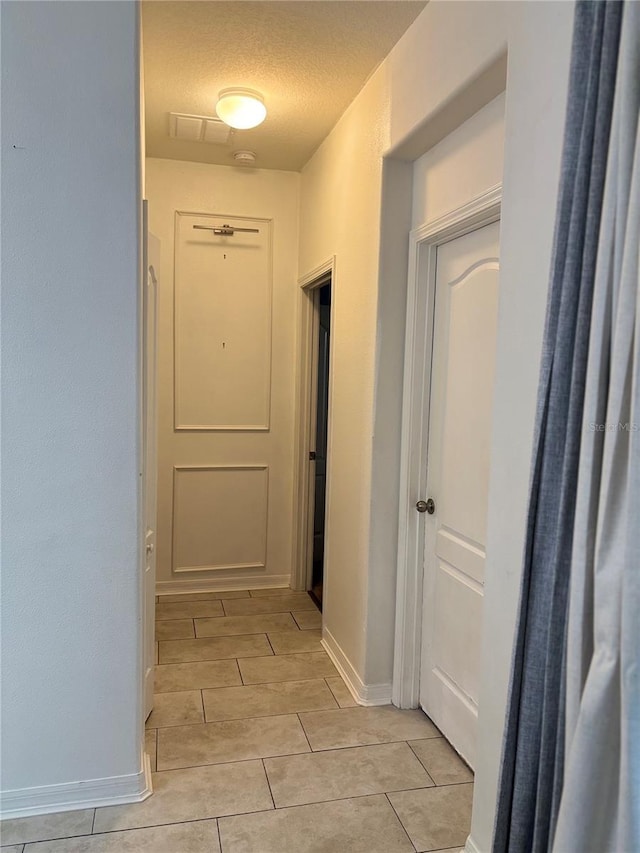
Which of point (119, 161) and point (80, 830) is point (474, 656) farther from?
point (119, 161)

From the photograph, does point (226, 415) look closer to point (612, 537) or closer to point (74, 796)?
point (74, 796)

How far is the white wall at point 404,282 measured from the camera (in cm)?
166

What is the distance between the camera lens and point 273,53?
2.62 meters

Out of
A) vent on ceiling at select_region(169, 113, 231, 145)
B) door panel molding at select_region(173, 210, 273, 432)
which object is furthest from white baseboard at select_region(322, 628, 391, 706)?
vent on ceiling at select_region(169, 113, 231, 145)

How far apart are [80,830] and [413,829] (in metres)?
1.04

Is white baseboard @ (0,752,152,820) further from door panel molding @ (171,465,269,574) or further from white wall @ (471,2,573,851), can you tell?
door panel molding @ (171,465,269,574)

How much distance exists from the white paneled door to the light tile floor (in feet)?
0.74

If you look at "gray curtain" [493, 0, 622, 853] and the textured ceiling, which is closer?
"gray curtain" [493, 0, 622, 853]

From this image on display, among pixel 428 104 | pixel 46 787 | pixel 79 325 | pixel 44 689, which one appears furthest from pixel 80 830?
pixel 428 104

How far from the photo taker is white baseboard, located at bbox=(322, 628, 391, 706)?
9.43 feet

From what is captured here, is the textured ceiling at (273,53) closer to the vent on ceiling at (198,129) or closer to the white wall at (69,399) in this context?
the vent on ceiling at (198,129)

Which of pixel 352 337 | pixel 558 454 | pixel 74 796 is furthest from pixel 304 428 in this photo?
pixel 558 454

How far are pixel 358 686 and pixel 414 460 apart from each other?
1055mm

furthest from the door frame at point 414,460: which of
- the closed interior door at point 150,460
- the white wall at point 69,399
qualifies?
the white wall at point 69,399
